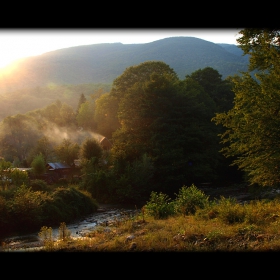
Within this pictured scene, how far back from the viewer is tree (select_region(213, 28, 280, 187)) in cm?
1316

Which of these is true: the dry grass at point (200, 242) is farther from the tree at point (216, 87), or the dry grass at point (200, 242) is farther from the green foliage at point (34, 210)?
the tree at point (216, 87)

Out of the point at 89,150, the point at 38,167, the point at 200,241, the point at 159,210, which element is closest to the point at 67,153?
the point at 89,150

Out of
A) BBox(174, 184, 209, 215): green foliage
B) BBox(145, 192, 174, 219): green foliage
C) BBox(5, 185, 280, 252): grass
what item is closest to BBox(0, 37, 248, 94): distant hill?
BBox(174, 184, 209, 215): green foliage

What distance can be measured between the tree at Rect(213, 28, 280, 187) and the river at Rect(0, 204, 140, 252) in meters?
8.12

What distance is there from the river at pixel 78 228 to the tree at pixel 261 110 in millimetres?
8120

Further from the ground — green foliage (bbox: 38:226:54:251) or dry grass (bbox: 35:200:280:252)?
dry grass (bbox: 35:200:280:252)

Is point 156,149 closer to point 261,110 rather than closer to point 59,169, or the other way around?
point 59,169

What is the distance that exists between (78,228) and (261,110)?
12.1 meters

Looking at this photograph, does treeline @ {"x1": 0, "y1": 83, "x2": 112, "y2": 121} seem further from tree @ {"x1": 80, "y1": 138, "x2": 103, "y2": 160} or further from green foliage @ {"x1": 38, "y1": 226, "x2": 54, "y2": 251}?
green foliage @ {"x1": 38, "y1": 226, "x2": 54, "y2": 251}
